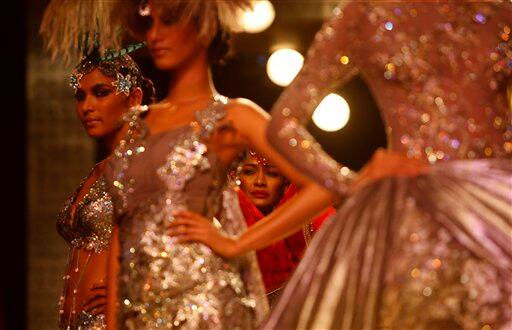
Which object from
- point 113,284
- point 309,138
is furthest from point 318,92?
point 113,284

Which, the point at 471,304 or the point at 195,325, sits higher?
the point at 471,304

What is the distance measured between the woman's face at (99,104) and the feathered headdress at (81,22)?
25.4 inches

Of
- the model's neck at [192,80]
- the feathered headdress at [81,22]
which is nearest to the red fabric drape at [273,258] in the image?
the feathered headdress at [81,22]

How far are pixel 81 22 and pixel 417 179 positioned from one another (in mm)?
1076

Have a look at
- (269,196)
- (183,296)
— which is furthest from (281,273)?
(183,296)

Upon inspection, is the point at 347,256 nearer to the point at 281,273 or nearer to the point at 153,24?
the point at 153,24

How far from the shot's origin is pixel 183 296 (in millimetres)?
3027

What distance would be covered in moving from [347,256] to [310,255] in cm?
9

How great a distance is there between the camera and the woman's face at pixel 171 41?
311 centimetres

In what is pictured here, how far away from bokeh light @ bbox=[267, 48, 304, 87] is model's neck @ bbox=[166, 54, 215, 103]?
2.64 m

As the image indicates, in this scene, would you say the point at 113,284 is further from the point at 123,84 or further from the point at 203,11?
the point at 123,84

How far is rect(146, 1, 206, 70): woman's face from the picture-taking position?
10.2 feet

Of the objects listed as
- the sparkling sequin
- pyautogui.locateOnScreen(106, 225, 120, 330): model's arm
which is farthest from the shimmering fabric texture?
pyautogui.locateOnScreen(106, 225, 120, 330): model's arm

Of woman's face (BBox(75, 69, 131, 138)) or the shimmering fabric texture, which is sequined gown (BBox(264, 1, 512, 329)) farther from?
woman's face (BBox(75, 69, 131, 138))
